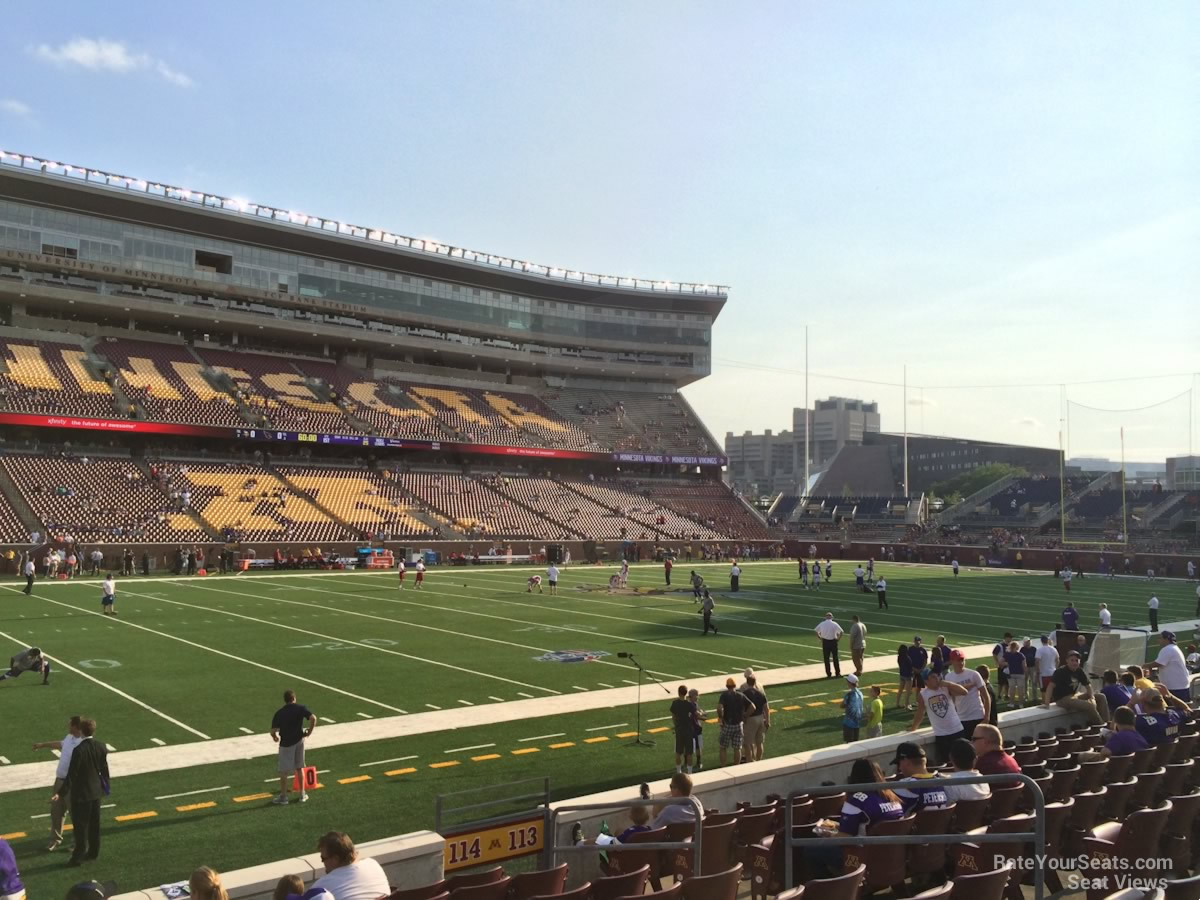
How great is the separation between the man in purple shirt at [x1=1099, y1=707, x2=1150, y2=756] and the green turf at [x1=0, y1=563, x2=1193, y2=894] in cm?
568

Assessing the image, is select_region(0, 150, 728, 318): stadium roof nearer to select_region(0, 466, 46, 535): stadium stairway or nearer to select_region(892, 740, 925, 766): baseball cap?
select_region(0, 466, 46, 535): stadium stairway

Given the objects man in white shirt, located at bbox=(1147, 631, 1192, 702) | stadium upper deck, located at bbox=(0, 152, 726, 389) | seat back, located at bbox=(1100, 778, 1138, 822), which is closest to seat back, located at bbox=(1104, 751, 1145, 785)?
seat back, located at bbox=(1100, 778, 1138, 822)

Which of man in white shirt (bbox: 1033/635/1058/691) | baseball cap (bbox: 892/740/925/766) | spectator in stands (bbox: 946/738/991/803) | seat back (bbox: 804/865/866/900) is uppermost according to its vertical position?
baseball cap (bbox: 892/740/925/766)

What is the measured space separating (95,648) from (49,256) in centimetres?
4420

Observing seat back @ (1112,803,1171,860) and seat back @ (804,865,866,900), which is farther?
seat back @ (1112,803,1171,860)

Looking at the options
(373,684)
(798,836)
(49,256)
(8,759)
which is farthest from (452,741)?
(49,256)

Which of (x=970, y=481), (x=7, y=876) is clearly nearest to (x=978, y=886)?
(x=7, y=876)

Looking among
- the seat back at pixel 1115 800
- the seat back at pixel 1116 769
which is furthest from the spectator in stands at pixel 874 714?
the seat back at pixel 1115 800

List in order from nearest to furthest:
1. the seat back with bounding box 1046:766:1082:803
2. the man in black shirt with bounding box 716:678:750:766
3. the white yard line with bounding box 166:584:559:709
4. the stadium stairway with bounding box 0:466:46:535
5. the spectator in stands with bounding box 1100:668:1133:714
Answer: the seat back with bounding box 1046:766:1082:803 < the spectator in stands with bounding box 1100:668:1133:714 < the man in black shirt with bounding box 716:678:750:766 < the white yard line with bounding box 166:584:559:709 < the stadium stairway with bounding box 0:466:46:535

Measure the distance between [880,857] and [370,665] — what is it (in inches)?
615

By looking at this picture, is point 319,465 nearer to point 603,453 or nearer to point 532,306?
point 603,453

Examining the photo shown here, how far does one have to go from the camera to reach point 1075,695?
1341cm

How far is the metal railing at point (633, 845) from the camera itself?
6.39m

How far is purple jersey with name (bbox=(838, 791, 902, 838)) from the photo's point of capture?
6980 mm
